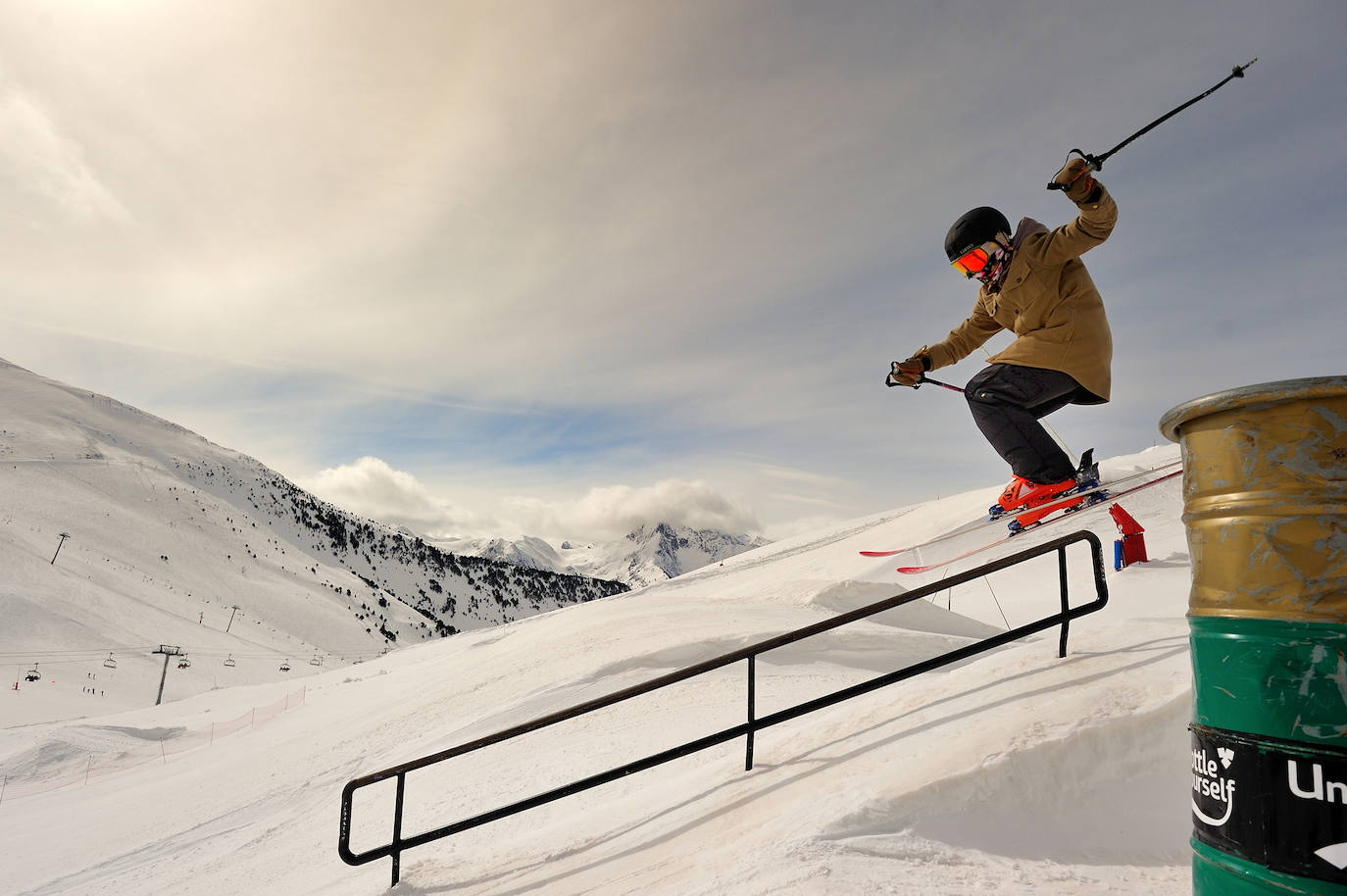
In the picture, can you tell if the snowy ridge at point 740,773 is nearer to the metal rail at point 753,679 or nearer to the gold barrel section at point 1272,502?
the metal rail at point 753,679

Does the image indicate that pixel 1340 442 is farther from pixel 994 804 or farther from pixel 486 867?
pixel 486 867

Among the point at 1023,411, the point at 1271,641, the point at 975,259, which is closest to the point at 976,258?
the point at 975,259

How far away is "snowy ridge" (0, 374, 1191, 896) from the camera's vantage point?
290 cm

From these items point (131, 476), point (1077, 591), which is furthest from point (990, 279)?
point (131, 476)

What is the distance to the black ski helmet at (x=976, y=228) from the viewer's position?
4945mm

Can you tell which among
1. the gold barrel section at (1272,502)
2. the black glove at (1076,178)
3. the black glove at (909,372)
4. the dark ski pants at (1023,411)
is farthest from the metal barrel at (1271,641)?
the black glove at (909,372)

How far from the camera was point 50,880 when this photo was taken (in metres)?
9.06

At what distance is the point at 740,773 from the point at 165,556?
130543 mm

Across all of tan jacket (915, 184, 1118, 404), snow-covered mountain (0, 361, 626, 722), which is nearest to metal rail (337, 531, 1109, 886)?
tan jacket (915, 184, 1118, 404)

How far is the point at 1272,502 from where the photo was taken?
1.83 metres

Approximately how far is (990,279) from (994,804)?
3.56m

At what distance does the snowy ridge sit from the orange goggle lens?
2580 millimetres

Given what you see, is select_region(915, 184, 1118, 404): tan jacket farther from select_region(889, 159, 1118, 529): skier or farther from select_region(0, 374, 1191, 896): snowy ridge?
select_region(0, 374, 1191, 896): snowy ridge

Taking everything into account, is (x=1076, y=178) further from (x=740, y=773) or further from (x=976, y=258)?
(x=740, y=773)
